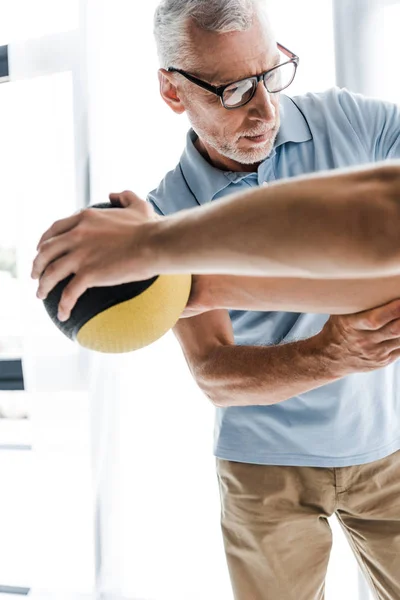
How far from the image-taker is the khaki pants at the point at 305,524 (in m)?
1.67

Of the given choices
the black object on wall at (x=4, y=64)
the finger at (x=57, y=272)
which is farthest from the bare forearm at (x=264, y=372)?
the black object on wall at (x=4, y=64)

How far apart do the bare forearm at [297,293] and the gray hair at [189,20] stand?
2.23 feet

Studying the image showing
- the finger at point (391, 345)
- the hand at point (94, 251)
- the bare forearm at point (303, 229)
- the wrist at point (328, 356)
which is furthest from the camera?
the wrist at point (328, 356)

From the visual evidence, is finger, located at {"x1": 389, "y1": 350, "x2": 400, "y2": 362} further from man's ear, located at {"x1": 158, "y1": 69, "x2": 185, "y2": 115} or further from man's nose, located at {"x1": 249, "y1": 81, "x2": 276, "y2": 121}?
man's ear, located at {"x1": 158, "y1": 69, "x2": 185, "y2": 115}

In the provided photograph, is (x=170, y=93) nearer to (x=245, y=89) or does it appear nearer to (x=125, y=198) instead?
(x=245, y=89)

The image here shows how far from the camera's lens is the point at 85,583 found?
280cm

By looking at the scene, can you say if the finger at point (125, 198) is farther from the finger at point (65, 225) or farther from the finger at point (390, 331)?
Result: the finger at point (390, 331)

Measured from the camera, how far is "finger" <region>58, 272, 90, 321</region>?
93cm

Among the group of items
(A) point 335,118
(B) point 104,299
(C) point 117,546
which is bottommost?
(C) point 117,546

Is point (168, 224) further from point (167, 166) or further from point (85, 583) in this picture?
point (85, 583)

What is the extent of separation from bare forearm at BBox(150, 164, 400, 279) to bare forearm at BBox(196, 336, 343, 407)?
0.64 metres

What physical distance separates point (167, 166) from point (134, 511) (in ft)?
4.08

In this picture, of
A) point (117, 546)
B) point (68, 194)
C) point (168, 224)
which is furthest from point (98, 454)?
point (168, 224)

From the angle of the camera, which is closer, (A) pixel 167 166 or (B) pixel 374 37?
(B) pixel 374 37
